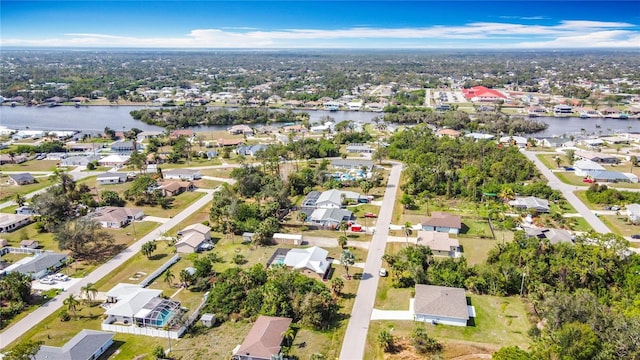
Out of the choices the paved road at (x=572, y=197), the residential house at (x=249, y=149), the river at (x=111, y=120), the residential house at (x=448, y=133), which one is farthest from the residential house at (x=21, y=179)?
the paved road at (x=572, y=197)

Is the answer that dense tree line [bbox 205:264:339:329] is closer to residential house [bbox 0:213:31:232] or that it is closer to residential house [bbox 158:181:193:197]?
residential house [bbox 158:181:193:197]

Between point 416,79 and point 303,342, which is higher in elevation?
point 416,79

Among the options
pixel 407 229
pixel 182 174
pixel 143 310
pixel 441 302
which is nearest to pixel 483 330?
pixel 441 302

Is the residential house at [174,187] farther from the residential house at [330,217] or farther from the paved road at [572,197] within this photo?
the paved road at [572,197]

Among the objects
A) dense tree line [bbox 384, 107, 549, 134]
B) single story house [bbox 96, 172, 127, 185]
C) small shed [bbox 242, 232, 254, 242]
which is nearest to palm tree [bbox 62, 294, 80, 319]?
small shed [bbox 242, 232, 254, 242]

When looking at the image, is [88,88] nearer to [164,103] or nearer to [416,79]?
[164,103]

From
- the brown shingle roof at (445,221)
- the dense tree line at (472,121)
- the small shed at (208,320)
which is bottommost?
the small shed at (208,320)

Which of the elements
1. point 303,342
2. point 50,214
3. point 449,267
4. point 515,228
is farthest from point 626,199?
point 50,214
